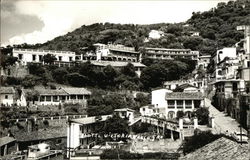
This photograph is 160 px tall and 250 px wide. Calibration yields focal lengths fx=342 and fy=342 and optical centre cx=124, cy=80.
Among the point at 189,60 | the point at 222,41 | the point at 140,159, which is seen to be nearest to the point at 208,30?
the point at 222,41

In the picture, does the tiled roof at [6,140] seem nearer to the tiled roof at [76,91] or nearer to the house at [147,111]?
the tiled roof at [76,91]

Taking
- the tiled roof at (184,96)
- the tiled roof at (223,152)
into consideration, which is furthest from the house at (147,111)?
the tiled roof at (223,152)

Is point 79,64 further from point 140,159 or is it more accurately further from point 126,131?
point 140,159

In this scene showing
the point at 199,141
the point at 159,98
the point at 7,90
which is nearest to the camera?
the point at 199,141

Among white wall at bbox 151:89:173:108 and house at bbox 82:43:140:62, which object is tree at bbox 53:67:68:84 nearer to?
house at bbox 82:43:140:62

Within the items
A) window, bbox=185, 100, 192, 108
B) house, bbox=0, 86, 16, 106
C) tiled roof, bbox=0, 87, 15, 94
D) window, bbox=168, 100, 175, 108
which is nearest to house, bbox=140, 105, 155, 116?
window, bbox=168, 100, 175, 108

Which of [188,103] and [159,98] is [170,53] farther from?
[188,103]

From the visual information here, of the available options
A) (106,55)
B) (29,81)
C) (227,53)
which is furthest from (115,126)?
(106,55)

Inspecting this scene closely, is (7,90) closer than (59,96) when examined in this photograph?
Yes
